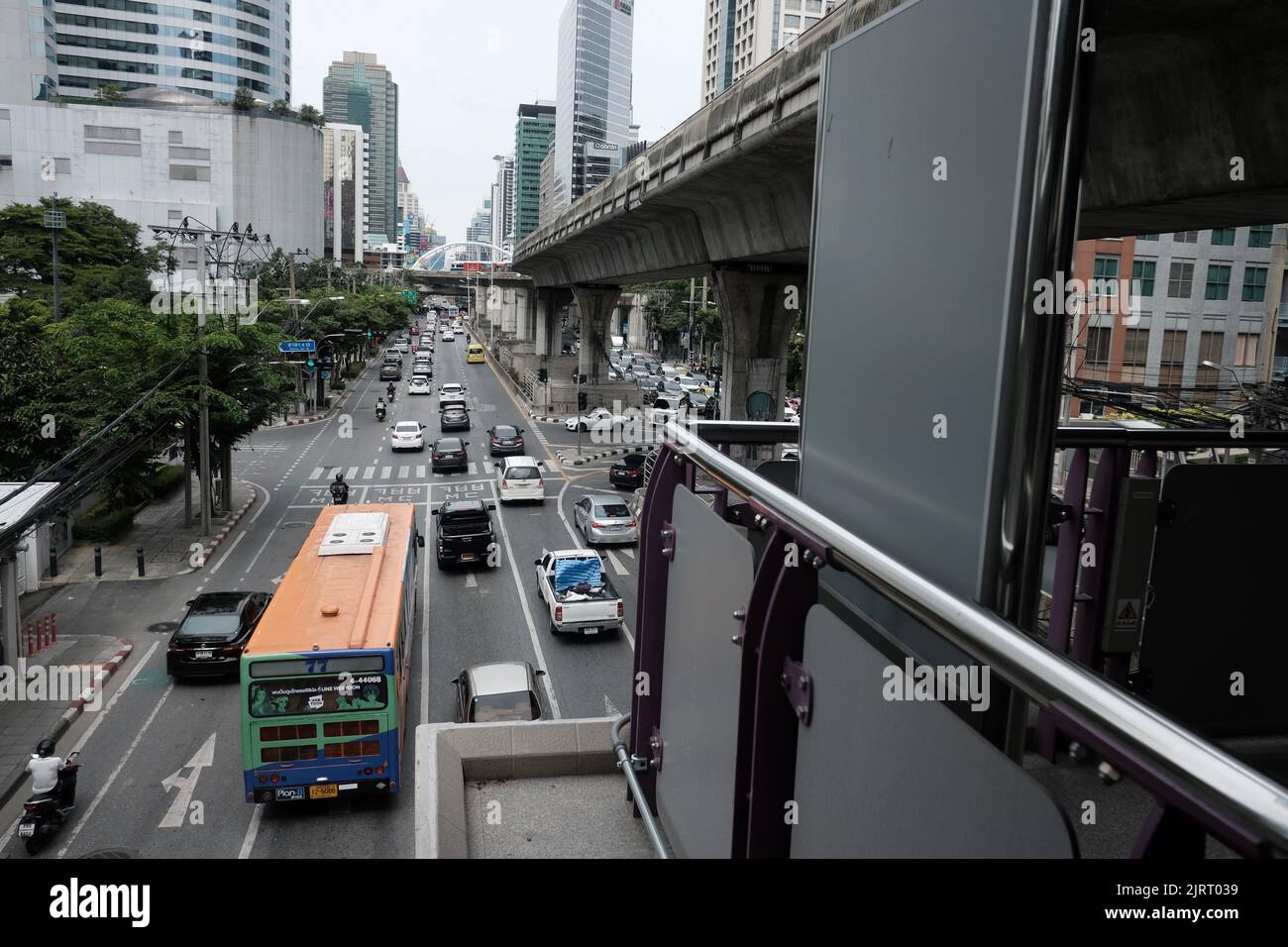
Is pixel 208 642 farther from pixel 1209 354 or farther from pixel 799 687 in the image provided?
pixel 1209 354

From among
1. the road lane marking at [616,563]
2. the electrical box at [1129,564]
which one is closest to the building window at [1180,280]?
the road lane marking at [616,563]

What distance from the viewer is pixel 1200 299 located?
101 feet

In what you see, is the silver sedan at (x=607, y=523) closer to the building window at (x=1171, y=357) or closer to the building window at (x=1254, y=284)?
the building window at (x=1171, y=357)

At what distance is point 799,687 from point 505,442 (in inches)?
1666

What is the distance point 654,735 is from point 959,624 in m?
2.47

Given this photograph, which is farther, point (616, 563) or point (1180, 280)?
point (1180, 280)

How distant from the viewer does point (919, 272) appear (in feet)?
8.66

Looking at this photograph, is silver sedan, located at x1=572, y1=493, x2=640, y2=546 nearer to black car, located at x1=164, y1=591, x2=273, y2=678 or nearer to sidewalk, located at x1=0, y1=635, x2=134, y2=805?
black car, located at x1=164, y1=591, x2=273, y2=678

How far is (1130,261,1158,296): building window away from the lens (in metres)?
34.1

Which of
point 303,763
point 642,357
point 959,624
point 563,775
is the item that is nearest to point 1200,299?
point 303,763

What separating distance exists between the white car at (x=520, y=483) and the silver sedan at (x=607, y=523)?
4562 millimetres

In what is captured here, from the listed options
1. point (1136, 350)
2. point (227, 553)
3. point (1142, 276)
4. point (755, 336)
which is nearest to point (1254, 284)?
point (1136, 350)

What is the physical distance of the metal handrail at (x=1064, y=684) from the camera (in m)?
1.28
